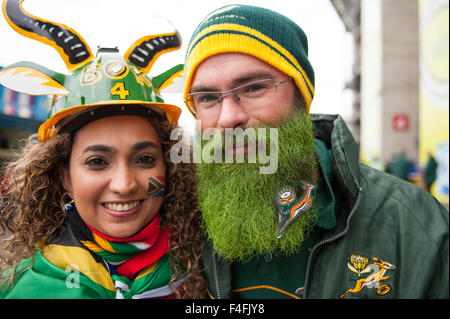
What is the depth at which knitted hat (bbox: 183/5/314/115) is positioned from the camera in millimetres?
1548

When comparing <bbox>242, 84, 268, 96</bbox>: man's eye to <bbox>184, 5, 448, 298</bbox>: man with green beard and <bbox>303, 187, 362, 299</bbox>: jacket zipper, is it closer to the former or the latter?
<bbox>184, 5, 448, 298</bbox>: man with green beard

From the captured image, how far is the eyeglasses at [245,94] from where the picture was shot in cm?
154

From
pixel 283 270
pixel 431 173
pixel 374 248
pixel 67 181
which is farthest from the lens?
pixel 431 173

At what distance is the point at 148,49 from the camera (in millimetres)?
1824

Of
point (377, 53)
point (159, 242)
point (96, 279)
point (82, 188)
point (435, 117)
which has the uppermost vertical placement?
point (377, 53)

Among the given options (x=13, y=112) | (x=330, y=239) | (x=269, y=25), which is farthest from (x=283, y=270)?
(x=13, y=112)

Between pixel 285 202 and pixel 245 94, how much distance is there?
637mm

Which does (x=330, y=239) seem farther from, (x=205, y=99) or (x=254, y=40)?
(x=254, y=40)

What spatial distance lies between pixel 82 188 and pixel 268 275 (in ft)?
3.73

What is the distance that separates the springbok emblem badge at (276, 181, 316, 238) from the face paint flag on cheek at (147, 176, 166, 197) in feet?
2.23

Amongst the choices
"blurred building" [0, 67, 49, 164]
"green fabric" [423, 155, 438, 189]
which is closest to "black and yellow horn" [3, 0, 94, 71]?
"blurred building" [0, 67, 49, 164]

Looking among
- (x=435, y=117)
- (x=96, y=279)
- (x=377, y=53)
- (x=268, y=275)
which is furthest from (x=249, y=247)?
(x=377, y=53)

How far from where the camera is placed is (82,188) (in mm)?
1546
